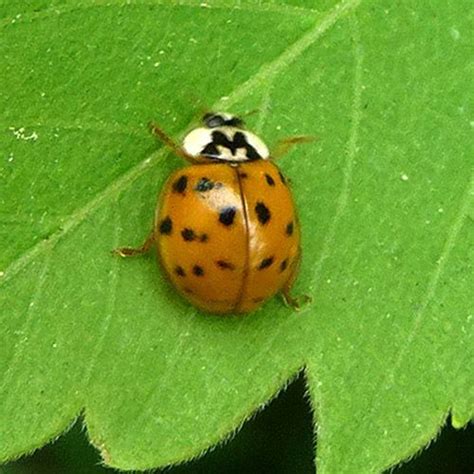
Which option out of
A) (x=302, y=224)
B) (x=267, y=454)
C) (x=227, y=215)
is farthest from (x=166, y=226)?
(x=267, y=454)

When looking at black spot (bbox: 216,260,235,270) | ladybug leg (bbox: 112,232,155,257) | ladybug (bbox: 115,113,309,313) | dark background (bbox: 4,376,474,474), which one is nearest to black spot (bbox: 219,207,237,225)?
ladybug (bbox: 115,113,309,313)

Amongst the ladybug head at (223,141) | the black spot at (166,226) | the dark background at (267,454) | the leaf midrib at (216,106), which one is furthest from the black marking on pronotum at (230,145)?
the dark background at (267,454)

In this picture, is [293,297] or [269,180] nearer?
[269,180]

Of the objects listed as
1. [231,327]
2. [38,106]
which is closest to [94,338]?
[231,327]

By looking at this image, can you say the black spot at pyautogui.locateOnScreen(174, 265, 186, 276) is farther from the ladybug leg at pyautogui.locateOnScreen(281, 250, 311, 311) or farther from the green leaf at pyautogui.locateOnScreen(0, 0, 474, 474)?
the ladybug leg at pyautogui.locateOnScreen(281, 250, 311, 311)

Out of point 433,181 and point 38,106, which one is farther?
point 433,181

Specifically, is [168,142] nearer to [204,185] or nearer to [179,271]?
[204,185]

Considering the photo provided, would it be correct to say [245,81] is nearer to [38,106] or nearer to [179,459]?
[38,106]
